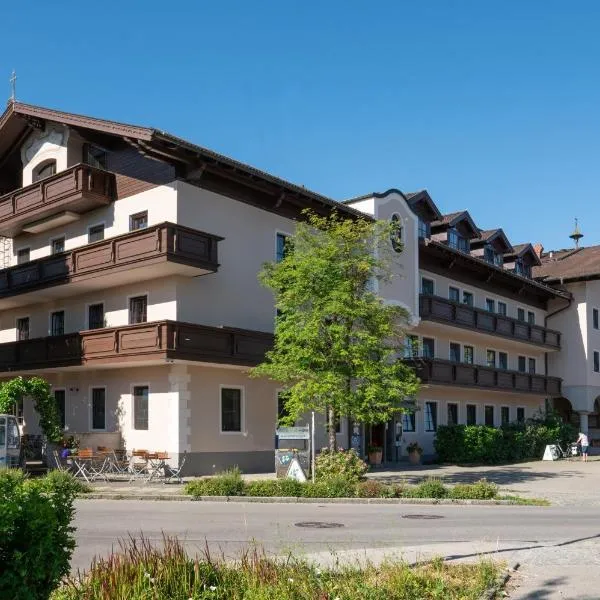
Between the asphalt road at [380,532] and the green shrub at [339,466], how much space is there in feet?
11.2

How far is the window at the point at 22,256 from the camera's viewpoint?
3234cm

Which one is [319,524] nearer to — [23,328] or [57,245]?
[57,245]

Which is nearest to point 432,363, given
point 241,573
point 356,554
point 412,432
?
point 412,432

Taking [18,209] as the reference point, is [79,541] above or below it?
below

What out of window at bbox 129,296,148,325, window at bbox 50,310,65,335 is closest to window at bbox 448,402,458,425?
window at bbox 129,296,148,325

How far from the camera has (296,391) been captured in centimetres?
2297

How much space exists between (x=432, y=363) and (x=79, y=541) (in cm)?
Result: 2529

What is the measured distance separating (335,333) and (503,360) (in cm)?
2508

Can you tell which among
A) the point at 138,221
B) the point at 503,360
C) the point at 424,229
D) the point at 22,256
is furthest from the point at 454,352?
the point at 22,256

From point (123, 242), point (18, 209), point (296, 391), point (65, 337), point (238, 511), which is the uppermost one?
point (18, 209)

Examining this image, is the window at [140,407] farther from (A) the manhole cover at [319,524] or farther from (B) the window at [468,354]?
(B) the window at [468,354]

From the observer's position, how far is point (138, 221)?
88.9 ft

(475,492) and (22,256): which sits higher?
(22,256)

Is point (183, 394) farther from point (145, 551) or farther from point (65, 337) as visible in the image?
point (145, 551)
